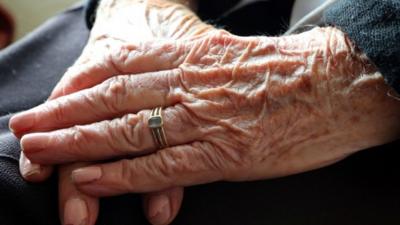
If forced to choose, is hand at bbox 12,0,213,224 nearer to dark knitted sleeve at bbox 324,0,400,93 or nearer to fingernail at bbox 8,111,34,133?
fingernail at bbox 8,111,34,133

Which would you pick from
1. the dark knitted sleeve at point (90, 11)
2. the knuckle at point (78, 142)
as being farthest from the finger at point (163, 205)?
the dark knitted sleeve at point (90, 11)

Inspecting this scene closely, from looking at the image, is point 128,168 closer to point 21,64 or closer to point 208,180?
point 208,180

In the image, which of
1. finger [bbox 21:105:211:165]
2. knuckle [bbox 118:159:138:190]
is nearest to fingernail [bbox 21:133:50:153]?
finger [bbox 21:105:211:165]

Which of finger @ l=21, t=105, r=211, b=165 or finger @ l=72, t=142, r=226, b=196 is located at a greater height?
finger @ l=21, t=105, r=211, b=165

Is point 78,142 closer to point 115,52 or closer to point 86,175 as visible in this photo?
point 86,175

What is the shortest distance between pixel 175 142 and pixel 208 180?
0.22 ft

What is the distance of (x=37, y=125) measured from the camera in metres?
0.65

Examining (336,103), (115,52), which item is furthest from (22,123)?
(336,103)

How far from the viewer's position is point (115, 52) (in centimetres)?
70

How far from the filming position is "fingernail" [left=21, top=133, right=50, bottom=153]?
1.99ft

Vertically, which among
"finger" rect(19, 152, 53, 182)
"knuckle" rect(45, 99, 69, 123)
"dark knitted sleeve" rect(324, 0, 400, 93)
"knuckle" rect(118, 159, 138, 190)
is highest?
"dark knitted sleeve" rect(324, 0, 400, 93)

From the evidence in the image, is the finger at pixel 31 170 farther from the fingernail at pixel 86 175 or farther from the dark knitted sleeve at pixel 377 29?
the dark knitted sleeve at pixel 377 29

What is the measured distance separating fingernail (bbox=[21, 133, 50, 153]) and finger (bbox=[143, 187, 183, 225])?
148 mm

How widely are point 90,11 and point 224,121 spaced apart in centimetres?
50
